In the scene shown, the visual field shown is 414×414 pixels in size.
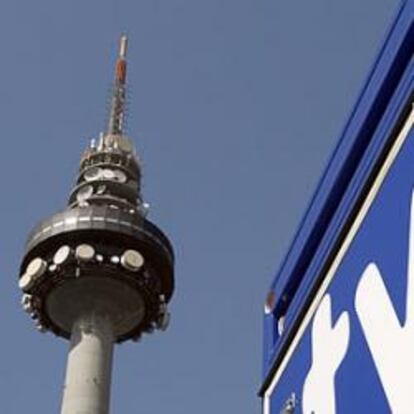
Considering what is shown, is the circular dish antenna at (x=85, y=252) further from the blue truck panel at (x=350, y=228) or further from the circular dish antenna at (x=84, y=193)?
the blue truck panel at (x=350, y=228)

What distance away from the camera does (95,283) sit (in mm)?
83688

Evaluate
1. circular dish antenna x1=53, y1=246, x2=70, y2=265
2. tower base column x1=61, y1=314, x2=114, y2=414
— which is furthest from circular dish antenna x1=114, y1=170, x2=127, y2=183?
tower base column x1=61, y1=314, x2=114, y2=414

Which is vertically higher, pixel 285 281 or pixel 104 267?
pixel 104 267

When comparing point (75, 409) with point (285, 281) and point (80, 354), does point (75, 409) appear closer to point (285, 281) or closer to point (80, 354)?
point (80, 354)

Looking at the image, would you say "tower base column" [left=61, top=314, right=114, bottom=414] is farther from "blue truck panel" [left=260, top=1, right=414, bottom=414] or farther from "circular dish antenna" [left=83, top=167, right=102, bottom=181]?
"blue truck panel" [left=260, top=1, right=414, bottom=414]

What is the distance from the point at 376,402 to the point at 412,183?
0.97 meters

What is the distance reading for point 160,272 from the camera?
84.9 m

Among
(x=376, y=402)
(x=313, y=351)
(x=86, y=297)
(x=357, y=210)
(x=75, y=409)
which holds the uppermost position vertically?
(x=86, y=297)

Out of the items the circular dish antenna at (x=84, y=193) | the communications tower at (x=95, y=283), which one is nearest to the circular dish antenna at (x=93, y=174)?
the circular dish antenna at (x=84, y=193)

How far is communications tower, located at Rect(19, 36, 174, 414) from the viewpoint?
81750 millimetres

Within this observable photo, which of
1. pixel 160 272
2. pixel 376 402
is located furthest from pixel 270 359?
pixel 160 272

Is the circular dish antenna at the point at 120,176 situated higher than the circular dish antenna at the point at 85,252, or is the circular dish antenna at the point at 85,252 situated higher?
the circular dish antenna at the point at 120,176

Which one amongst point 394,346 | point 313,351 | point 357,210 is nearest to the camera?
point 394,346

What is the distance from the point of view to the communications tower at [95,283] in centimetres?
8175
